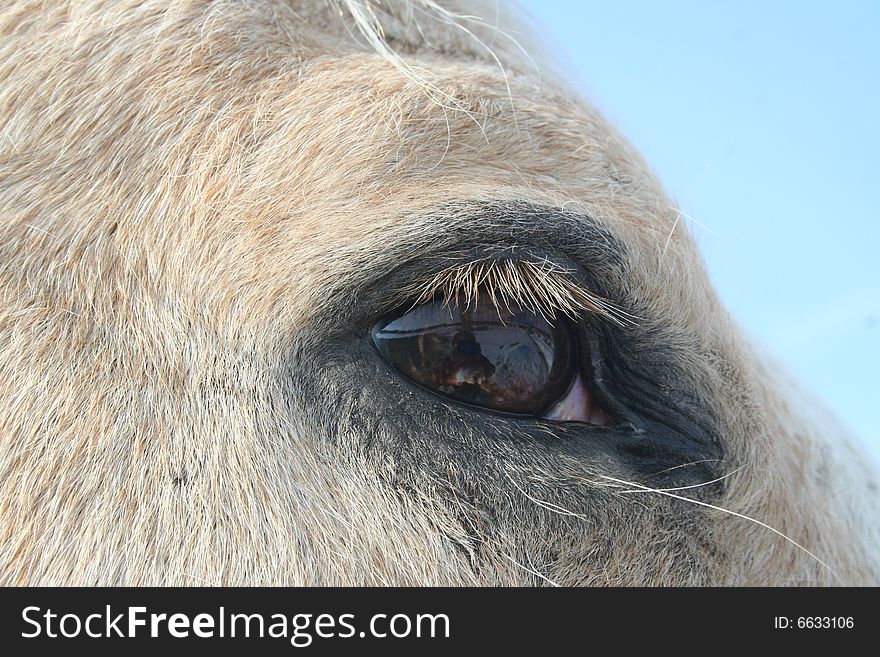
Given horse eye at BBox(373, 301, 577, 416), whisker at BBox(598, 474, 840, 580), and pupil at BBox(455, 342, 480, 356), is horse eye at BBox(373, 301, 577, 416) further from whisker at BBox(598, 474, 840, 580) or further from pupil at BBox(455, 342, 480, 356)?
whisker at BBox(598, 474, 840, 580)

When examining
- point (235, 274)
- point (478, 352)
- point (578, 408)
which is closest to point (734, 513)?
point (578, 408)

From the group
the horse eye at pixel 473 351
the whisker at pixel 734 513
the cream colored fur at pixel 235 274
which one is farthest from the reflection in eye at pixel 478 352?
the whisker at pixel 734 513

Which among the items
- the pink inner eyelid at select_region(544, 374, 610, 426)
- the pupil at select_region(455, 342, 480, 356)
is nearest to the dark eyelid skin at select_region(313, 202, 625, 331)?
the pupil at select_region(455, 342, 480, 356)

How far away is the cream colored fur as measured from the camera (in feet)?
4.53

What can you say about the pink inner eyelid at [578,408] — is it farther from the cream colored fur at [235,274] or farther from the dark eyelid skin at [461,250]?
the dark eyelid skin at [461,250]

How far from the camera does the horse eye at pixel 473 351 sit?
1.53m

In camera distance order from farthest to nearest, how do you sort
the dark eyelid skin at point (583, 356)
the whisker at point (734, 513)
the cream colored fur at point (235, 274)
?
the whisker at point (734, 513) < the dark eyelid skin at point (583, 356) < the cream colored fur at point (235, 274)

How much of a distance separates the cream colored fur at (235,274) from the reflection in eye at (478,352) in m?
0.14

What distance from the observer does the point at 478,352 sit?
1.54 m

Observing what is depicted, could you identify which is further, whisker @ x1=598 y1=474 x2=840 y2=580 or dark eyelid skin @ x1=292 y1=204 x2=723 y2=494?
whisker @ x1=598 y1=474 x2=840 y2=580

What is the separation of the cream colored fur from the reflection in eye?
0.14 metres
